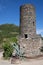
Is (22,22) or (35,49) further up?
(22,22)

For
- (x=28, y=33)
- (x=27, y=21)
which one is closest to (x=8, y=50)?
(x=28, y=33)

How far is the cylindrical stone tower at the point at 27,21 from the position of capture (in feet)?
85.7

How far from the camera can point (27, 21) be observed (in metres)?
26.1

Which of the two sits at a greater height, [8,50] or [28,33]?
[28,33]

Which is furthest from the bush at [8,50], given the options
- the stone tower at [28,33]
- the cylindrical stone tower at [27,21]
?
the cylindrical stone tower at [27,21]

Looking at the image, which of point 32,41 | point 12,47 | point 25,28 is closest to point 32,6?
point 25,28

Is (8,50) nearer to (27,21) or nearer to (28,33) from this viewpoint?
(28,33)

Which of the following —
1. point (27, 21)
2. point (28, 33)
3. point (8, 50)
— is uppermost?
point (27, 21)

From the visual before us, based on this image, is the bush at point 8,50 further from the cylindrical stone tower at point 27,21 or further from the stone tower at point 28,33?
the cylindrical stone tower at point 27,21

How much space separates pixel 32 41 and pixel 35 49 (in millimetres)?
1350

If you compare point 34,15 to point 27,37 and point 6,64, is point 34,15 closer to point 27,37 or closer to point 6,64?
point 27,37

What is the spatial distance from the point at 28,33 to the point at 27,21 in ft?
6.17

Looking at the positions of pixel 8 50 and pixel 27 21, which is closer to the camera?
pixel 8 50

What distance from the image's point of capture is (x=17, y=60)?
20.5 metres
